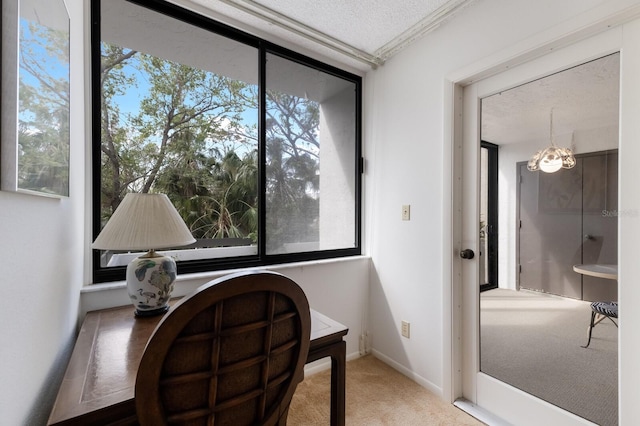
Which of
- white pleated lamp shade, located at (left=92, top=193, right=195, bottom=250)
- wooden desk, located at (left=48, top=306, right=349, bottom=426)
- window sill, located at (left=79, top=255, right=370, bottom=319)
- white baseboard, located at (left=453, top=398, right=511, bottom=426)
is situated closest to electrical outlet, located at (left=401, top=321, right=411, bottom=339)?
white baseboard, located at (left=453, top=398, right=511, bottom=426)

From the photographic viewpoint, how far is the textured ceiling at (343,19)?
1.73m

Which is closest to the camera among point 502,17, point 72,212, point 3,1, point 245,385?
point 3,1

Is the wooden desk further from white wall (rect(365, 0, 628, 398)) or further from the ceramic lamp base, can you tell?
white wall (rect(365, 0, 628, 398))

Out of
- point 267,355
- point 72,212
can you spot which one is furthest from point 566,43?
point 72,212

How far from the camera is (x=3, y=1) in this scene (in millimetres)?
500

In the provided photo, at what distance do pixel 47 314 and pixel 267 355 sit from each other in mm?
620

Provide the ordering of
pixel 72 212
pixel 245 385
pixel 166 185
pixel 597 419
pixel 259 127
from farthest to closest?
pixel 259 127 → pixel 166 185 → pixel 597 419 → pixel 72 212 → pixel 245 385

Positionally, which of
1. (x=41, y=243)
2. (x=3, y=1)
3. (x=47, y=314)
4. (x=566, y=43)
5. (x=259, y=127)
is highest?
(x=566, y=43)

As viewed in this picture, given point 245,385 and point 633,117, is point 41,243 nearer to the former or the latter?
point 245,385

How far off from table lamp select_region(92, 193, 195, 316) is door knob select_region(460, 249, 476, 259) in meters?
1.58

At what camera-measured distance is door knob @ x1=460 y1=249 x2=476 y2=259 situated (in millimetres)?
1773

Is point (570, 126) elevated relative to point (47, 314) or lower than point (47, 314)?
elevated

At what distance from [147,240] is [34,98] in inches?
25.0

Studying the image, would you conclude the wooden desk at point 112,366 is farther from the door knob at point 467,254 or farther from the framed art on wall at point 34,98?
the door knob at point 467,254
